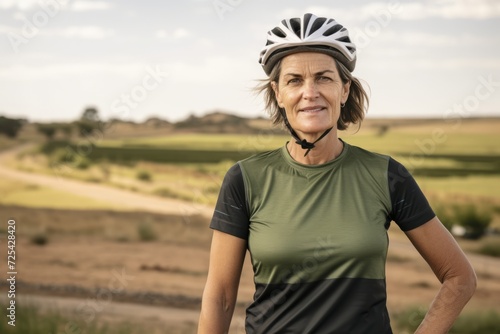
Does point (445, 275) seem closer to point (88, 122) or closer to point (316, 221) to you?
point (316, 221)

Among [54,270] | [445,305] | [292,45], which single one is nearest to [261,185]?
[292,45]

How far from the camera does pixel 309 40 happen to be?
2666mm

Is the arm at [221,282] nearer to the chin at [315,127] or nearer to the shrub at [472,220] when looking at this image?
the chin at [315,127]

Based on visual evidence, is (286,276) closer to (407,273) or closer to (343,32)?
(343,32)

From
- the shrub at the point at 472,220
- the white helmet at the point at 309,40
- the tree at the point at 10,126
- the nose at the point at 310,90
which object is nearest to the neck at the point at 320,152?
the nose at the point at 310,90

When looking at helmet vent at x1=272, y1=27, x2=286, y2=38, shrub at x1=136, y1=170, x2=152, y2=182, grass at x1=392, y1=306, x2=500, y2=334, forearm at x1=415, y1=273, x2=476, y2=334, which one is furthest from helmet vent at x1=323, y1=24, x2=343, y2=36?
shrub at x1=136, y1=170, x2=152, y2=182

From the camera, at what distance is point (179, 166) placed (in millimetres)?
28078

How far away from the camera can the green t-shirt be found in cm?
242

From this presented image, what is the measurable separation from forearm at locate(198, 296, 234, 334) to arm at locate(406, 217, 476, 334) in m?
0.63

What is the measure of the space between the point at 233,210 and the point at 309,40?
621 mm

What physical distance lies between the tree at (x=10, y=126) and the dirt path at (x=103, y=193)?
71 cm

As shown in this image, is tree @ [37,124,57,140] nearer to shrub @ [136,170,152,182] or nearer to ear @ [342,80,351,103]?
shrub @ [136,170,152,182]

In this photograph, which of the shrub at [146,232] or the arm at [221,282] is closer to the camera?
the arm at [221,282]

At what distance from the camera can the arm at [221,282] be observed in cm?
256
